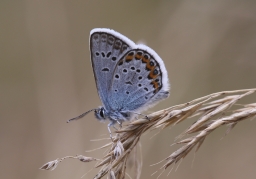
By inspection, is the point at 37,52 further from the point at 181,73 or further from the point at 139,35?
the point at 181,73

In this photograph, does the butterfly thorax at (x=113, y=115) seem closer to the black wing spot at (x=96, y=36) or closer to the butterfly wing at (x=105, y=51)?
the butterfly wing at (x=105, y=51)

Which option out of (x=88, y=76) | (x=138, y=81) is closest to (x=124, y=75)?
(x=138, y=81)

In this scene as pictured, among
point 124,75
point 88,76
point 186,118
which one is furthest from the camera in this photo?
point 88,76

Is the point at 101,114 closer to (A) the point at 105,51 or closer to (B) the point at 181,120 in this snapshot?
(A) the point at 105,51

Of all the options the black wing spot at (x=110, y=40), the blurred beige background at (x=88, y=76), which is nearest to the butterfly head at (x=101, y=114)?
the black wing spot at (x=110, y=40)

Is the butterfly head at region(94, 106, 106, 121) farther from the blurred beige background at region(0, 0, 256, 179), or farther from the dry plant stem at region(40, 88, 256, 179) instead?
the blurred beige background at region(0, 0, 256, 179)

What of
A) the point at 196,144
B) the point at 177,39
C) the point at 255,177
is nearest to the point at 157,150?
the point at 255,177
